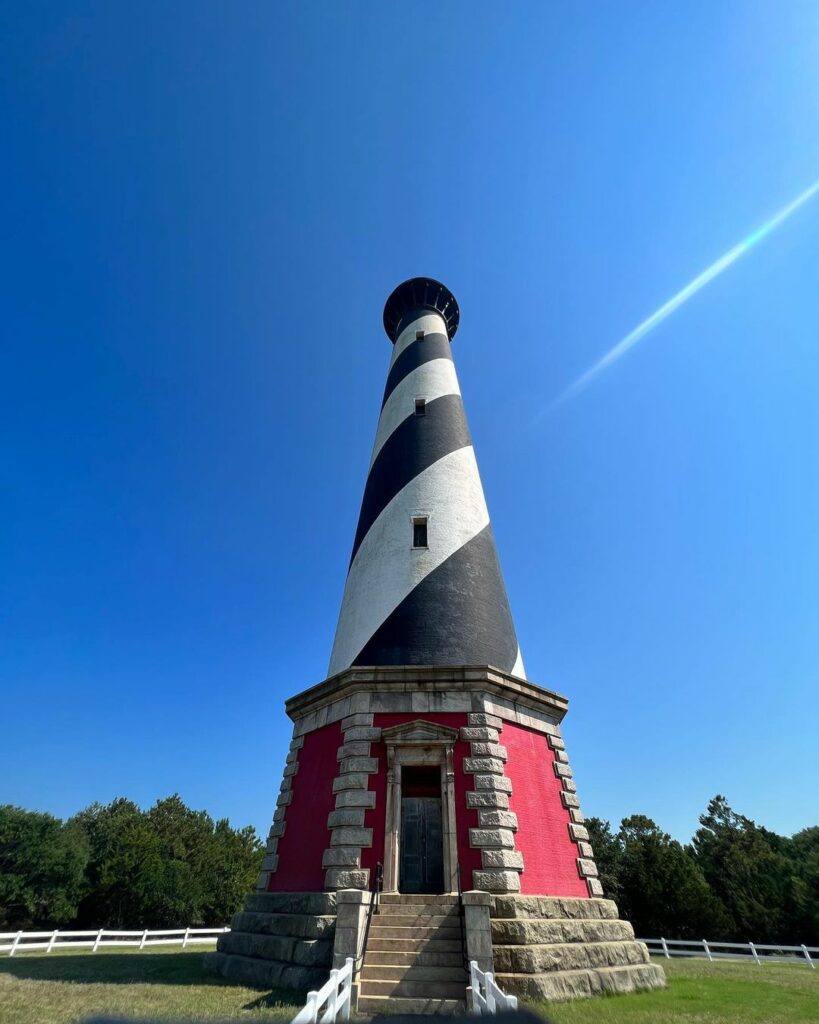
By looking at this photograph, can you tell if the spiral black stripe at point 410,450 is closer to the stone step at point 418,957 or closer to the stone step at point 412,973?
the stone step at point 418,957

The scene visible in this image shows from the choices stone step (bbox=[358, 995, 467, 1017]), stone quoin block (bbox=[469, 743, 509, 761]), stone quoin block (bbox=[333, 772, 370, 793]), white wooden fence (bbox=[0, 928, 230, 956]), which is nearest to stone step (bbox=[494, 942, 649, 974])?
stone step (bbox=[358, 995, 467, 1017])

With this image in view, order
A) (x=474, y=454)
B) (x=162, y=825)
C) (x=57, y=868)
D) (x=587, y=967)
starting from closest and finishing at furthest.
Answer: (x=587, y=967)
(x=474, y=454)
(x=57, y=868)
(x=162, y=825)

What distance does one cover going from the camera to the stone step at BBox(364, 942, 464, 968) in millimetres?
6859

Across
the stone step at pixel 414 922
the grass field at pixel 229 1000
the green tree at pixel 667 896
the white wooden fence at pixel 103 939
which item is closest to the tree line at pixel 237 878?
the green tree at pixel 667 896

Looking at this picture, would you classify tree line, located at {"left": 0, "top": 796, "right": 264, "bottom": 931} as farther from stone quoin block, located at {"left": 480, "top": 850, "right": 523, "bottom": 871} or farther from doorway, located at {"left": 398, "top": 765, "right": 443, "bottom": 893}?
stone quoin block, located at {"left": 480, "top": 850, "right": 523, "bottom": 871}

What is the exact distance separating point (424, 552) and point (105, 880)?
30.0 meters

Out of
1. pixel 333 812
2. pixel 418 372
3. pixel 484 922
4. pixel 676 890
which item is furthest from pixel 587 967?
pixel 676 890

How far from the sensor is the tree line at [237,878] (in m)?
24.1

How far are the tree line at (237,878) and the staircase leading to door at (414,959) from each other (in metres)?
23.1

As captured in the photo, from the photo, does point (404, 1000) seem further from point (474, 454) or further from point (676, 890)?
point (676, 890)

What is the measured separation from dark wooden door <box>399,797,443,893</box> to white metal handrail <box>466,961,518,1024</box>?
9.68 feet

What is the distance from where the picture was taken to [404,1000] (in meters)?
6.35

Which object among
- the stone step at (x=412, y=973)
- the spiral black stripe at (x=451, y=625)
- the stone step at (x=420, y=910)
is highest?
the spiral black stripe at (x=451, y=625)

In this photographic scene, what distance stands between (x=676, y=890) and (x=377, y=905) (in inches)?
923
